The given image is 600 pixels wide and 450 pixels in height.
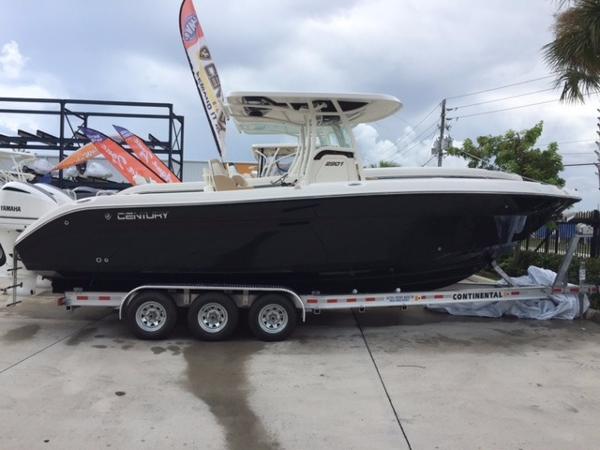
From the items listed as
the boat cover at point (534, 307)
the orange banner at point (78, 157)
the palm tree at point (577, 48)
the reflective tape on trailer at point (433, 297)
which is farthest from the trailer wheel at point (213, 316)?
the orange banner at point (78, 157)

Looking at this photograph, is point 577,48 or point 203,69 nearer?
point 577,48

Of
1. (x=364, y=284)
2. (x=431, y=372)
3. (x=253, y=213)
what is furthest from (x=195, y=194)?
(x=431, y=372)

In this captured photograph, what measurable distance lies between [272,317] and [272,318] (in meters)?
0.01

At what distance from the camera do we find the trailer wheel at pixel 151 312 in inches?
247

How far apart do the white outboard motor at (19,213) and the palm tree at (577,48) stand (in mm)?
8063

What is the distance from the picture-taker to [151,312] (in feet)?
20.8

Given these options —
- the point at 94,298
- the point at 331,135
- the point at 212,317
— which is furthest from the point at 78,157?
the point at 212,317

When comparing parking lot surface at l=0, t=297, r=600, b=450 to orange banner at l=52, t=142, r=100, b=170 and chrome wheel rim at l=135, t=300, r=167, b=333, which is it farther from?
→ orange banner at l=52, t=142, r=100, b=170

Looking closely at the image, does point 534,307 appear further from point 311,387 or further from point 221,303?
point 221,303

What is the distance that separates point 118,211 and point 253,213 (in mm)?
1592

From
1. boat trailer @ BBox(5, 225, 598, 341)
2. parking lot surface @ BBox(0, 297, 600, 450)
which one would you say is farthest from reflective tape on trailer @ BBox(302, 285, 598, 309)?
parking lot surface @ BBox(0, 297, 600, 450)

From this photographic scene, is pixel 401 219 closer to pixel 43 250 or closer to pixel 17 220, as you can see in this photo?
pixel 43 250

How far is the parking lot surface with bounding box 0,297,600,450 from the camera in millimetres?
3697

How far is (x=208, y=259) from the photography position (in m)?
6.22
